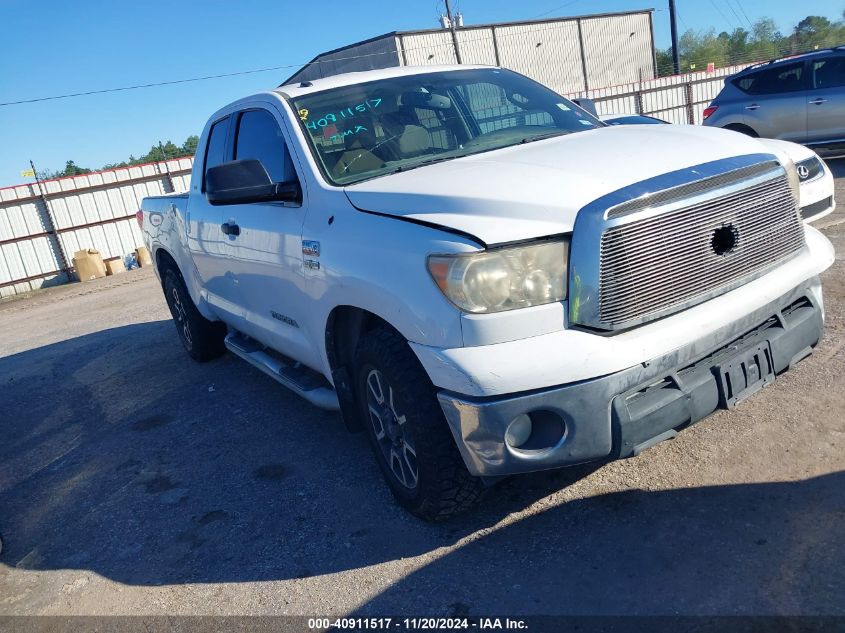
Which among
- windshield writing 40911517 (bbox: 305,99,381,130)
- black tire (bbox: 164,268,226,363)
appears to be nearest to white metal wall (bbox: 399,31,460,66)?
black tire (bbox: 164,268,226,363)

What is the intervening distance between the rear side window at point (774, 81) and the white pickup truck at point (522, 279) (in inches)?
351

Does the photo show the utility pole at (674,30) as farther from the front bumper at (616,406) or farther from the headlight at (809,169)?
the front bumper at (616,406)

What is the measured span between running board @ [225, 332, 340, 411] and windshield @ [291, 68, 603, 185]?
3.72ft

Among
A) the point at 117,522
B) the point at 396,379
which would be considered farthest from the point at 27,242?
the point at 396,379

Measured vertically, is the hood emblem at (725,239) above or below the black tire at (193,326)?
above

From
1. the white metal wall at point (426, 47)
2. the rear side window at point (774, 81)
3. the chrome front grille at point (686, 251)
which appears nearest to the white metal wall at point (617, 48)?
the white metal wall at point (426, 47)

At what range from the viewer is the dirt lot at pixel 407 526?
2.58 metres

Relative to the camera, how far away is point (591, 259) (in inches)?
98.0

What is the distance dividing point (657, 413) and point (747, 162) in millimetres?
1093

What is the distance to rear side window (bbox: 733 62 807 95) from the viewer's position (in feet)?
35.9

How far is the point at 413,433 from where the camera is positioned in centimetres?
285

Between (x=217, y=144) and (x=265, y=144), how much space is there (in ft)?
3.77

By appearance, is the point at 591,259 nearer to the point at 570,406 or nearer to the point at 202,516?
the point at 570,406

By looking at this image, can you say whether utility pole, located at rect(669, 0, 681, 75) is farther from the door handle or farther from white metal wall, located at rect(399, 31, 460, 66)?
the door handle
